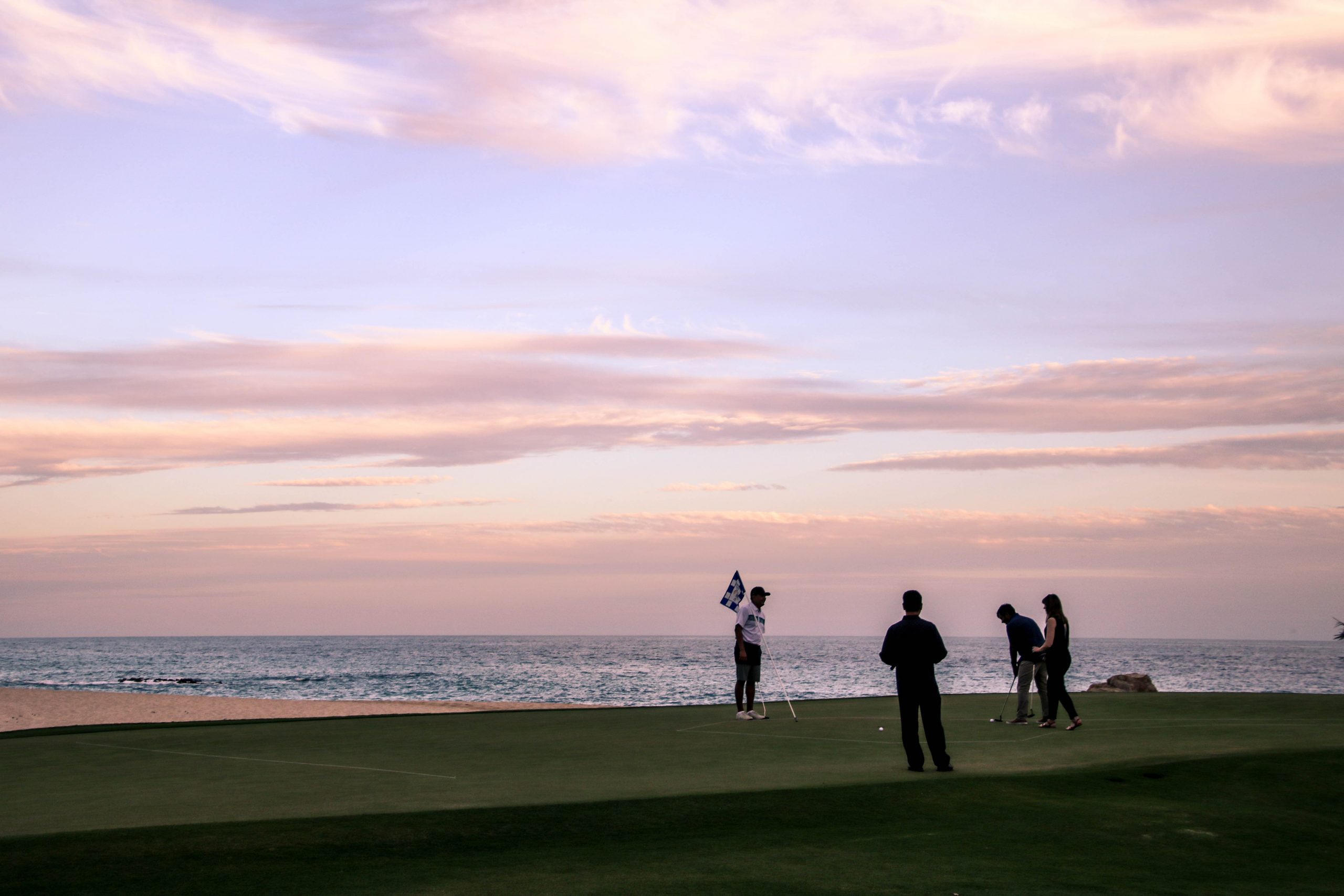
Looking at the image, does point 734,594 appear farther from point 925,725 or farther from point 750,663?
point 925,725

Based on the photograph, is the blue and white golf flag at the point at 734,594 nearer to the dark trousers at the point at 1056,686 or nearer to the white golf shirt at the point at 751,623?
the white golf shirt at the point at 751,623

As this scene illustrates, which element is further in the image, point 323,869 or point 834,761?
point 834,761

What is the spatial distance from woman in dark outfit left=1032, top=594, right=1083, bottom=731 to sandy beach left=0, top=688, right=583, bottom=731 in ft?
54.6

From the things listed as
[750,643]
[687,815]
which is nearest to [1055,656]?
[750,643]

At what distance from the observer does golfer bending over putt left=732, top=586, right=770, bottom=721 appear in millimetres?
16719

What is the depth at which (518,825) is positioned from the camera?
8164 millimetres

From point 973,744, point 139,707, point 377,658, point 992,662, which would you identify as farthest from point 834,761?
point 377,658

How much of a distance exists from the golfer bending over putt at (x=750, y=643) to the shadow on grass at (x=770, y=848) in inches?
280

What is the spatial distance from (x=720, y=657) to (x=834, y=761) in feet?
434

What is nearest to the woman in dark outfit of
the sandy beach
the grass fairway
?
the grass fairway

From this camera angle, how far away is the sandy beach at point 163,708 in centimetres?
3149

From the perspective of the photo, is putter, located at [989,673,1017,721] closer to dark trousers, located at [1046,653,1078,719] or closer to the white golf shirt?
dark trousers, located at [1046,653,1078,719]

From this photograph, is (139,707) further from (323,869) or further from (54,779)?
(323,869)

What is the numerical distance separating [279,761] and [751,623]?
24.3ft
